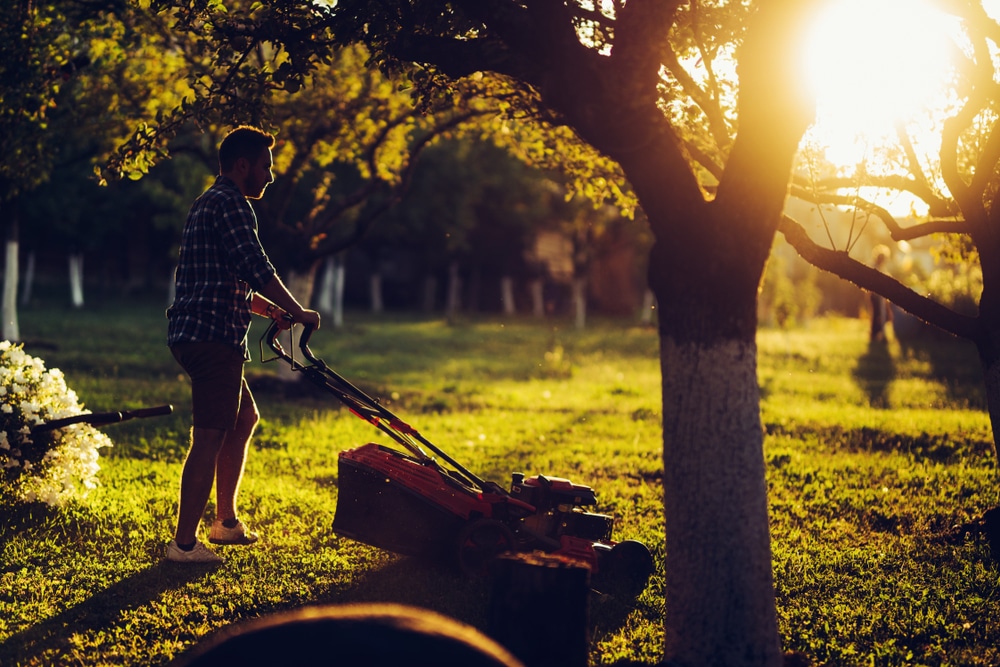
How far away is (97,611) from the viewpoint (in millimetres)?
5379

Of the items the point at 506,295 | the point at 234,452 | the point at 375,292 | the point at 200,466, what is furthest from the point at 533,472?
the point at 375,292

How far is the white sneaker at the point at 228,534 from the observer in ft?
21.1

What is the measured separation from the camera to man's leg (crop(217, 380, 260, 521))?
628 centimetres

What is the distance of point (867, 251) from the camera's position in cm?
6334

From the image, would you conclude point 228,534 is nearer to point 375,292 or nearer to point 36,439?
point 36,439

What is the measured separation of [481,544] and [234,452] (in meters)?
1.79

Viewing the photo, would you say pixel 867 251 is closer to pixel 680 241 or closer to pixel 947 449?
pixel 947 449

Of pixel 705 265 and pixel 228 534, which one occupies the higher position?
pixel 705 265

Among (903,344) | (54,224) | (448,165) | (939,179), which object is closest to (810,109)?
(939,179)

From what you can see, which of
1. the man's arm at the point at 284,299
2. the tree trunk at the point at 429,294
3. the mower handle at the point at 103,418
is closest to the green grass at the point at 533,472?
the mower handle at the point at 103,418

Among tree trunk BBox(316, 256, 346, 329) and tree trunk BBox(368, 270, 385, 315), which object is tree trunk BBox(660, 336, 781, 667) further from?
tree trunk BBox(368, 270, 385, 315)

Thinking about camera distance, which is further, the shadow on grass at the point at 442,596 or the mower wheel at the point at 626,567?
the mower wheel at the point at 626,567

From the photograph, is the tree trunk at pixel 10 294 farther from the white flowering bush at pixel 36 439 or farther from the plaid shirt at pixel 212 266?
the plaid shirt at pixel 212 266

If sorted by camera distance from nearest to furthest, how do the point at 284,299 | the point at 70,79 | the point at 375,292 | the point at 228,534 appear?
the point at 284,299
the point at 228,534
the point at 70,79
the point at 375,292
